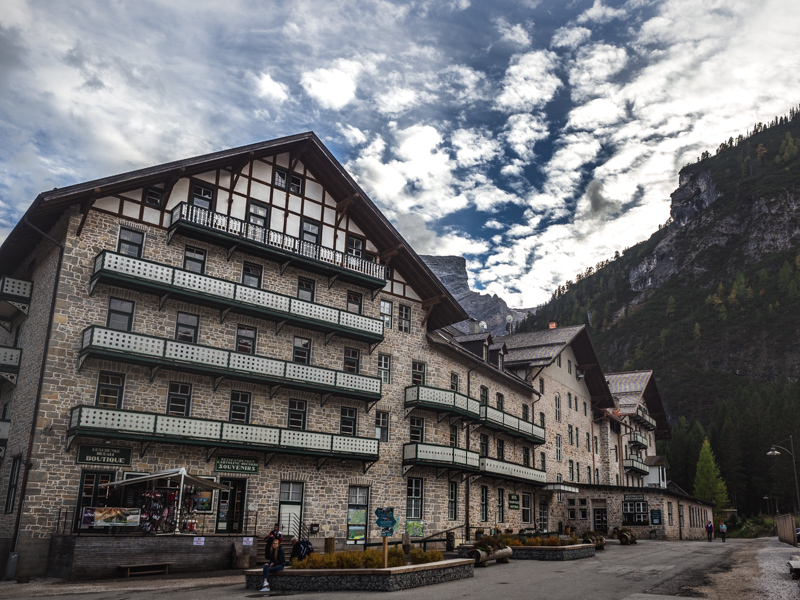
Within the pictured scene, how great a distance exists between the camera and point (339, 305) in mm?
37781

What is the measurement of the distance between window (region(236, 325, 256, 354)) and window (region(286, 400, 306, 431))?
11.0 ft

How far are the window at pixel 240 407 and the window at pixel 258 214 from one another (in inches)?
325

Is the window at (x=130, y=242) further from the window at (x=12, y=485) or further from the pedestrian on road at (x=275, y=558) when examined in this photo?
the pedestrian on road at (x=275, y=558)

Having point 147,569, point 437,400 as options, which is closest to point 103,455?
point 147,569

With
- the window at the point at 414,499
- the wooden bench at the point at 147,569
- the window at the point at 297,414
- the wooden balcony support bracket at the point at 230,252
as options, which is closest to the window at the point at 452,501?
the window at the point at 414,499

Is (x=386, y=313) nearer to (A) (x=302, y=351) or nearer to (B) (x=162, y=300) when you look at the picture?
(A) (x=302, y=351)

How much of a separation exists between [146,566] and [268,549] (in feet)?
19.8

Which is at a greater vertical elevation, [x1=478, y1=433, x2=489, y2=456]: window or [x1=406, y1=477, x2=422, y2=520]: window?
[x1=478, y1=433, x2=489, y2=456]: window

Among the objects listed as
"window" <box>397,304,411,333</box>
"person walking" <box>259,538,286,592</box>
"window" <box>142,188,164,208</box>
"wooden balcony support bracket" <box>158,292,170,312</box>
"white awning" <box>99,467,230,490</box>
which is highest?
"window" <box>142,188,164,208</box>

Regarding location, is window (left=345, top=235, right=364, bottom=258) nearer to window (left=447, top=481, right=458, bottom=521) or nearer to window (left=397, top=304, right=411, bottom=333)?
window (left=397, top=304, right=411, bottom=333)

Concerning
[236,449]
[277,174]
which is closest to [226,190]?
[277,174]

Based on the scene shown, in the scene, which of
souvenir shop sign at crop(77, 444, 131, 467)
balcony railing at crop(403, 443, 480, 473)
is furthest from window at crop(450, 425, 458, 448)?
souvenir shop sign at crop(77, 444, 131, 467)

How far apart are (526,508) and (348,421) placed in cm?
1957

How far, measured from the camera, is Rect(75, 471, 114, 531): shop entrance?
2706cm
